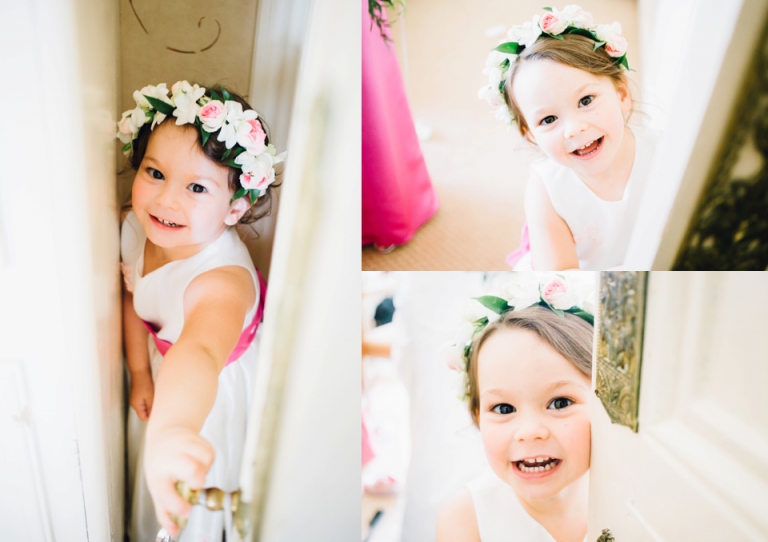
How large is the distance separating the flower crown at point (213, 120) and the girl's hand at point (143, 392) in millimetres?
342

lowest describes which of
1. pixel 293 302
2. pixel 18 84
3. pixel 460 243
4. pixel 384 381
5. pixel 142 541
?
pixel 142 541

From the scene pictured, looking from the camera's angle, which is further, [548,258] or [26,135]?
[548,258]

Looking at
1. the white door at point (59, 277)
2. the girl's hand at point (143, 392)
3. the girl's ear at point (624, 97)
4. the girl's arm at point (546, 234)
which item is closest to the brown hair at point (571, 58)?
the girl's ear at point (624, 97)

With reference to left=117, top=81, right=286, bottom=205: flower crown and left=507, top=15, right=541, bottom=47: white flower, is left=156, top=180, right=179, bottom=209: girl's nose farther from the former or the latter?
left=507, top=15, right=541, bottom=47: white flower

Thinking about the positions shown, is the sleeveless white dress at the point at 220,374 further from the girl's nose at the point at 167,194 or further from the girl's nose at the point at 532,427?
the girl's nose at the point at 532,427

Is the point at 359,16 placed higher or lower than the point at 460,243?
higher

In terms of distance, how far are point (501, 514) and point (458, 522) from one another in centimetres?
7

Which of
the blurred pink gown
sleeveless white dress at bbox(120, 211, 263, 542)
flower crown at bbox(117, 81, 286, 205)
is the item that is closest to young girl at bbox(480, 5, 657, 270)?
the blurred pink gown

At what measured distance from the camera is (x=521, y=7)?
0.84 m

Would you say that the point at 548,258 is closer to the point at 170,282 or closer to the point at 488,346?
the point at 488,346

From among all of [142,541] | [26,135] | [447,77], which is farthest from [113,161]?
[142,541]

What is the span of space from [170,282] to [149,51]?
33 centimetres

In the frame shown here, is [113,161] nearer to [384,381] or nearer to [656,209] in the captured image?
[384,381]

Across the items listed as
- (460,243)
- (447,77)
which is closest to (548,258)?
(460,243)
